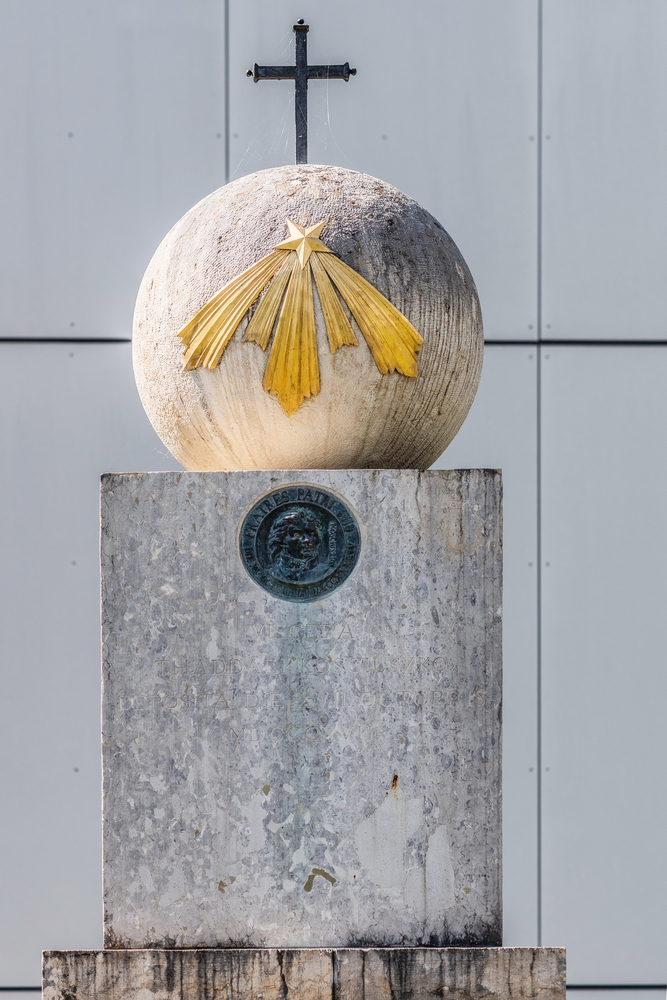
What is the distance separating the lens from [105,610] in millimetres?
3871

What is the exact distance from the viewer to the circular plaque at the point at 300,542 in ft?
12.6

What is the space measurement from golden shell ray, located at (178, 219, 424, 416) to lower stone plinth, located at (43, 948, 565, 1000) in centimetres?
163

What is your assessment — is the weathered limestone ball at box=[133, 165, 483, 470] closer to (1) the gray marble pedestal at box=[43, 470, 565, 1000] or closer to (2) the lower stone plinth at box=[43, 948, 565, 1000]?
(1) the gray marble pedestal at box=[43, 470, 565, 1000]

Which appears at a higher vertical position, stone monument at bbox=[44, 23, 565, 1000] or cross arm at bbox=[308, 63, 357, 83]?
cross arm at bbox=[308, 63, 357, 83]

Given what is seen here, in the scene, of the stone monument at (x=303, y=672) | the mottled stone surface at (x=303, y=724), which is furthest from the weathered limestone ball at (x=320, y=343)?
the mottled stone surface at (x=303, y=724)

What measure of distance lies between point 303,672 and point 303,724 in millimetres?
155

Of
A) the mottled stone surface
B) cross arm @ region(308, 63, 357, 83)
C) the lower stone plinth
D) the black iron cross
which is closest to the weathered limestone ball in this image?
the mottled stone surface

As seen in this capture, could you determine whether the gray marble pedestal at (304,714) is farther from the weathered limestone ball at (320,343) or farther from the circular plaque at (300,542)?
the weathered limestone ball at (320,343)

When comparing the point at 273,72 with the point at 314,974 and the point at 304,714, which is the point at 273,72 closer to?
the point at 304,714

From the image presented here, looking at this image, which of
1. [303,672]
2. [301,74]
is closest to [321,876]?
[303,672]

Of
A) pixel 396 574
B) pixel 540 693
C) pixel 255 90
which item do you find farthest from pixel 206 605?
pixel 255 90

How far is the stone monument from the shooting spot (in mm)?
3818

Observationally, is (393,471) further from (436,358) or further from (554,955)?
(554,955)

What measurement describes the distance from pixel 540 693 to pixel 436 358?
10.5 feet
